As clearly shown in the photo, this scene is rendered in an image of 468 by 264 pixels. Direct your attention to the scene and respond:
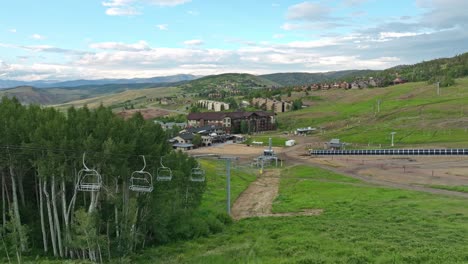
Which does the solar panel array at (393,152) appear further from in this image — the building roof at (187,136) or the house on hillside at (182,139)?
the building roof at (187,136)

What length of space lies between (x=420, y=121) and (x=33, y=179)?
111407mm

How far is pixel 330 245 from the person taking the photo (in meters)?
32.0

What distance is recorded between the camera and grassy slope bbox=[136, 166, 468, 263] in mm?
28594

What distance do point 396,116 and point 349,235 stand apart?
357 feet

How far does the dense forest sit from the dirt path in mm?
14573

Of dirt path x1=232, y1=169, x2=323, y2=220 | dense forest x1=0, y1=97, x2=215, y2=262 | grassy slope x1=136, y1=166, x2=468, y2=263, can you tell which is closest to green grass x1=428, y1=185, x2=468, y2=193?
grassy slope x1=136, y1=166, x2=468, y2=263

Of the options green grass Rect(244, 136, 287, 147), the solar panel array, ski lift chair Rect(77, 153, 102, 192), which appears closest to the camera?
ski lift chair Rect(77, 153, 102, 192)

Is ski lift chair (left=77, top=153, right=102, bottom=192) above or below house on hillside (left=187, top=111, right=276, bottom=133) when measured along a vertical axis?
above

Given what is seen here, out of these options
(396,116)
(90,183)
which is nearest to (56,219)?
(90,183)

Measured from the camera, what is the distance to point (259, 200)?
189 feet

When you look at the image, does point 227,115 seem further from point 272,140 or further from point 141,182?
point 141,182

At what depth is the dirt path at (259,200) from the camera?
161 ft

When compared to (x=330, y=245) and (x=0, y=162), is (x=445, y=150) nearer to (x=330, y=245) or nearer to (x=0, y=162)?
(x=330, y=245)

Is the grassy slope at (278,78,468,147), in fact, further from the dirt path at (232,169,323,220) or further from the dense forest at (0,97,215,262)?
the dense forest at (0,97,215,262)
